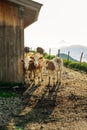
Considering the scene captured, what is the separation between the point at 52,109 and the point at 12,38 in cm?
556

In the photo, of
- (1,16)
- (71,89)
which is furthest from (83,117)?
(1,16)

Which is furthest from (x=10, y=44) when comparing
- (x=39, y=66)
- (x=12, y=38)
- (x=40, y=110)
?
(x=40, y=110)

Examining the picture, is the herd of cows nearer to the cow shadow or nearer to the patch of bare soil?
the patch of bare soil

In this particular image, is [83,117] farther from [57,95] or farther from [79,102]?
[57,95]

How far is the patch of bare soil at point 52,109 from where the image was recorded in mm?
13047

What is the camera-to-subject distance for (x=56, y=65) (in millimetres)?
21547

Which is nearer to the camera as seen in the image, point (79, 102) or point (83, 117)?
point (83, 117)

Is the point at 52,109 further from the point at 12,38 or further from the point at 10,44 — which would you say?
the point at 12,38

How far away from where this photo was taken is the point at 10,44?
19.4 m

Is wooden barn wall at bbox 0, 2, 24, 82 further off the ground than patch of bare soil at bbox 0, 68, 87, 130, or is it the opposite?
wooden barn wall at bbox 0, 2, 24, 82

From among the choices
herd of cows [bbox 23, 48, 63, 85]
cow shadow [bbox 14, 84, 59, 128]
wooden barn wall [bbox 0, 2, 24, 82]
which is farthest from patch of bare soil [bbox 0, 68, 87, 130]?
wooden barn wall [bbox 0, 2, 24, 82]

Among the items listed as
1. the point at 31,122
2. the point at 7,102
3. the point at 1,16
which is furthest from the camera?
the point at 1,16

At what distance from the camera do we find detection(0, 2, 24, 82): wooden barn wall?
19031mm

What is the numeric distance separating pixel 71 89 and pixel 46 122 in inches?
249
